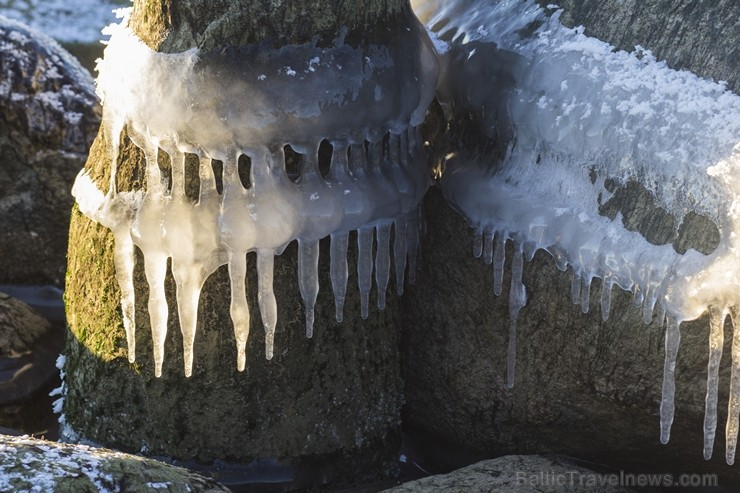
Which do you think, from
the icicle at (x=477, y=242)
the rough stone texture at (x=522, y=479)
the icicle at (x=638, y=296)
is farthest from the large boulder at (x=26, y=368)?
the icicle at (x=638, y=296)

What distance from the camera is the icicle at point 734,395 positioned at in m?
2.24

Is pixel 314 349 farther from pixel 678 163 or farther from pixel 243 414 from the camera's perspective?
pixel 678 163

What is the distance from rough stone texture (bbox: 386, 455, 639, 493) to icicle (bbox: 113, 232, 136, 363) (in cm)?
81

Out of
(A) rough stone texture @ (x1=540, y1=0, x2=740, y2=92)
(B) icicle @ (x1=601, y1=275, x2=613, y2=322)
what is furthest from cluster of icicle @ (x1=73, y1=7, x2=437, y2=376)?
(B) icicle @ (x1=601, y1=275, x2=613, y2=322)

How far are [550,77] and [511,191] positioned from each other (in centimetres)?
32

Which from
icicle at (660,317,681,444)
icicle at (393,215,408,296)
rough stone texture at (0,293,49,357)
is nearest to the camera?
icicle at (660,317,681,444)

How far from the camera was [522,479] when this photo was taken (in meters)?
2.64

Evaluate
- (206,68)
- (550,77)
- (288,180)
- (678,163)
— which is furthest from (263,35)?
(678,163)

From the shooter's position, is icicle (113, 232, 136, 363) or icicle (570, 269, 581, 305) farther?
icicle (113, 232, 136, 363)

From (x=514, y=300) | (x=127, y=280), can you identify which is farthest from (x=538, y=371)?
(x=127, y=280)

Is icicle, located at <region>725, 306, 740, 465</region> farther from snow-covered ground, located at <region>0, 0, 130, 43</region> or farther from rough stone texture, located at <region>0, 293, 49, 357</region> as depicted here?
snow-covered ground, located at <region>0, 0, 130, 43</region>

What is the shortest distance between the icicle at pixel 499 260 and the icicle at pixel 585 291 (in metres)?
0.26

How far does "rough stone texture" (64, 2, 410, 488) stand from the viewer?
9.11 feet

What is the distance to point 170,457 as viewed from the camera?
9.37ft
